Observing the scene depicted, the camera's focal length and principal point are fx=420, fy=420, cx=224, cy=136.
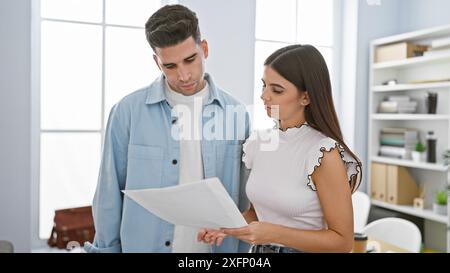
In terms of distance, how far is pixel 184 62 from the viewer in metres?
0.58

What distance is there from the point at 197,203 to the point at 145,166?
19cm

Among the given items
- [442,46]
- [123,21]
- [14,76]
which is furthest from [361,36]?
[14,76]

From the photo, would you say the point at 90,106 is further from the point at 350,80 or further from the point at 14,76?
the point at 350,80

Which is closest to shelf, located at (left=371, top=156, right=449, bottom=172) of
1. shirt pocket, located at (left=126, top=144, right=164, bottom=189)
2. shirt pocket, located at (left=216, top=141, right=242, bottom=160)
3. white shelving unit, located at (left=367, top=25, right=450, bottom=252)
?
white shelving unit, located at (left=367, top=25, right=450, bottom=252)

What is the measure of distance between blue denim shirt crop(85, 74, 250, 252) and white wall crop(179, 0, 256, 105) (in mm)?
33

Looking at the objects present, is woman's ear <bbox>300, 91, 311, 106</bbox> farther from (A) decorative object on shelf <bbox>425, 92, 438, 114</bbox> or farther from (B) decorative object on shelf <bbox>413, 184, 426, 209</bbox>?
(A) decorative object on shelf <bbox>425, 92, 438, 114</bbox>

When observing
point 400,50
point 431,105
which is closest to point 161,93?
point 400,50

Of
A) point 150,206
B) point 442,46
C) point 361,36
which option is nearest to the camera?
point 150,206

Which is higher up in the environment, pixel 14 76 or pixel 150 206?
pixel 14 76

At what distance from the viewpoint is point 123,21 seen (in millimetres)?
560

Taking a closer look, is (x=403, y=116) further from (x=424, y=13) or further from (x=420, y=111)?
(x=424, y=13)

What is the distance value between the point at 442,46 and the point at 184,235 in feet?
1.76

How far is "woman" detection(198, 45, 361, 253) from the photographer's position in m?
0.54

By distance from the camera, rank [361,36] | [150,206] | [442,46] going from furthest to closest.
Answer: [442,46], [361,36], [150,206]
